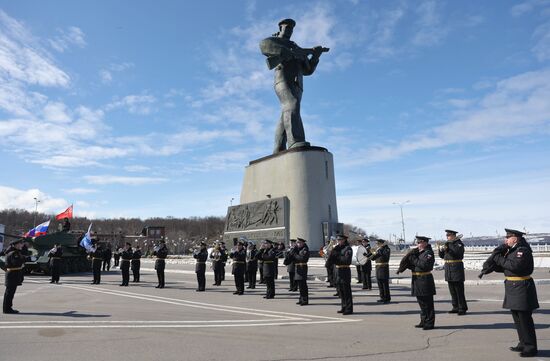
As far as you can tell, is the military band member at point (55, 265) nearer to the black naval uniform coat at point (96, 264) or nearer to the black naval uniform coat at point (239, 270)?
the black naval uniform coat at point (96, 264)

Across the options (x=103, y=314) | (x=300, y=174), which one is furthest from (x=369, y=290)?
(x=300, y=174)

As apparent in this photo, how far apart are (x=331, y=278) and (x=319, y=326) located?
7.03 metres

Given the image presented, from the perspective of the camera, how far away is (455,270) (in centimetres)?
912

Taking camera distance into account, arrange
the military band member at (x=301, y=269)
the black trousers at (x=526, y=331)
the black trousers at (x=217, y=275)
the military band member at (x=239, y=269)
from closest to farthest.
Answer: the black trousers at (x=526, y=331) → the military band member at (x=301, y=269) → the military band member at (x=239, y=269) → the black trousers at (x=217, y=275)

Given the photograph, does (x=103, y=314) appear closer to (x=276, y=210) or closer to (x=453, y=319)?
(x=453, y=319)

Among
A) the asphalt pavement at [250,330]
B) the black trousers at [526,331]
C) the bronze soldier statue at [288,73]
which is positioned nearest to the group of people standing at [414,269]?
the black trousers at [526,331]

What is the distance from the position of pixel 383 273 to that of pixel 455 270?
7.85 feet

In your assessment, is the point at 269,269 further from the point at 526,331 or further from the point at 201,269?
the point at 526,331

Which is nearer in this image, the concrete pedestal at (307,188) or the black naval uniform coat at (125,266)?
the black naval uniform coat at (125,266)

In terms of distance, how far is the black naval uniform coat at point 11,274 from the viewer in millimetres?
9211

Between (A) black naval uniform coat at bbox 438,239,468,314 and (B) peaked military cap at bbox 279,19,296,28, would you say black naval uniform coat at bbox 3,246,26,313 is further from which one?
(B) peaked military cap at bbox 279,19,296,28

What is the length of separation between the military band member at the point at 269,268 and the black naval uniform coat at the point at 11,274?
20.3 feet

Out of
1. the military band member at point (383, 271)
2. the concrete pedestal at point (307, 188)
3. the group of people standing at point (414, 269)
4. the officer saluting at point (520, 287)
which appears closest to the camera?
the officer saluting at point (520, 287)

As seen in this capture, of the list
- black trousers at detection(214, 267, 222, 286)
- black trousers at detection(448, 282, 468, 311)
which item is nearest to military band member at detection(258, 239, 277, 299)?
black trousers at detection(214, 267, 222, 286)
